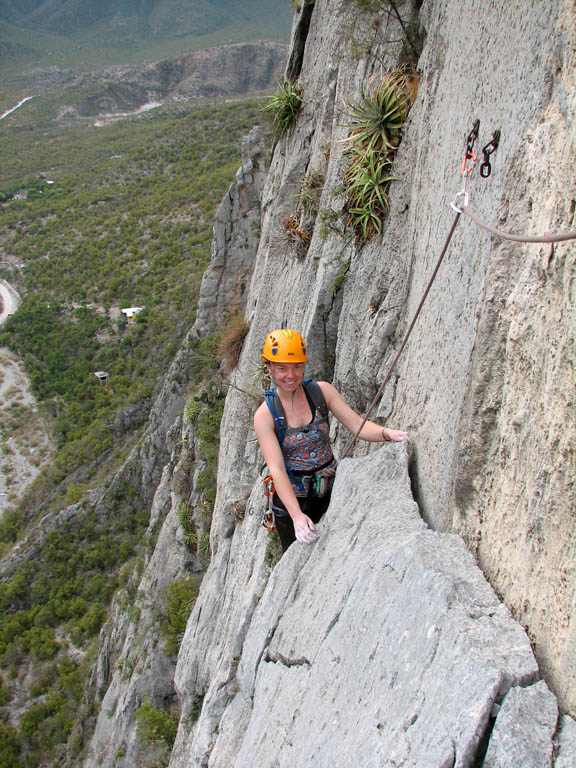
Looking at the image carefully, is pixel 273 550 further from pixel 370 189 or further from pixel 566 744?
pixel 566 744

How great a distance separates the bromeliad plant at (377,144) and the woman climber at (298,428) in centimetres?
242

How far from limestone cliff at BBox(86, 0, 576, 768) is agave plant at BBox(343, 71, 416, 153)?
0.20 meters

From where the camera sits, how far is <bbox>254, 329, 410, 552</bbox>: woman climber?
366cm

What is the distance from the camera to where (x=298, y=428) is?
3879mm

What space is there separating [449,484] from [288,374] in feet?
4.36

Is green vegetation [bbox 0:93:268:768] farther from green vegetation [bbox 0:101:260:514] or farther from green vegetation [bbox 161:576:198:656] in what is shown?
green vegetation [bbox 0:101:260:514]

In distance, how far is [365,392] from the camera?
17.0ft

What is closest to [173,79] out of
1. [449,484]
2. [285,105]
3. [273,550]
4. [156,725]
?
[285,105]

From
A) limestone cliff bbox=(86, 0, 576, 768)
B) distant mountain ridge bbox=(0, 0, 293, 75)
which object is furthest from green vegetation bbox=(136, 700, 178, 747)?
distant mountain ridge bbox=(0, 0, 293, 75)

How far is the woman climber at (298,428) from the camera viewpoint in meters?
3.66

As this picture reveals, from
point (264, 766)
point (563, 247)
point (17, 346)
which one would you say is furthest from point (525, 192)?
point (17, 346)

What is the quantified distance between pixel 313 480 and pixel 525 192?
261 cm

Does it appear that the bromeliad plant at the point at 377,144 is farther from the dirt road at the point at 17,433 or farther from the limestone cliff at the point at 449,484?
the dirt road at the point at 17,433

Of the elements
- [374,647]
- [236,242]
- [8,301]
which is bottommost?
[374,647]
